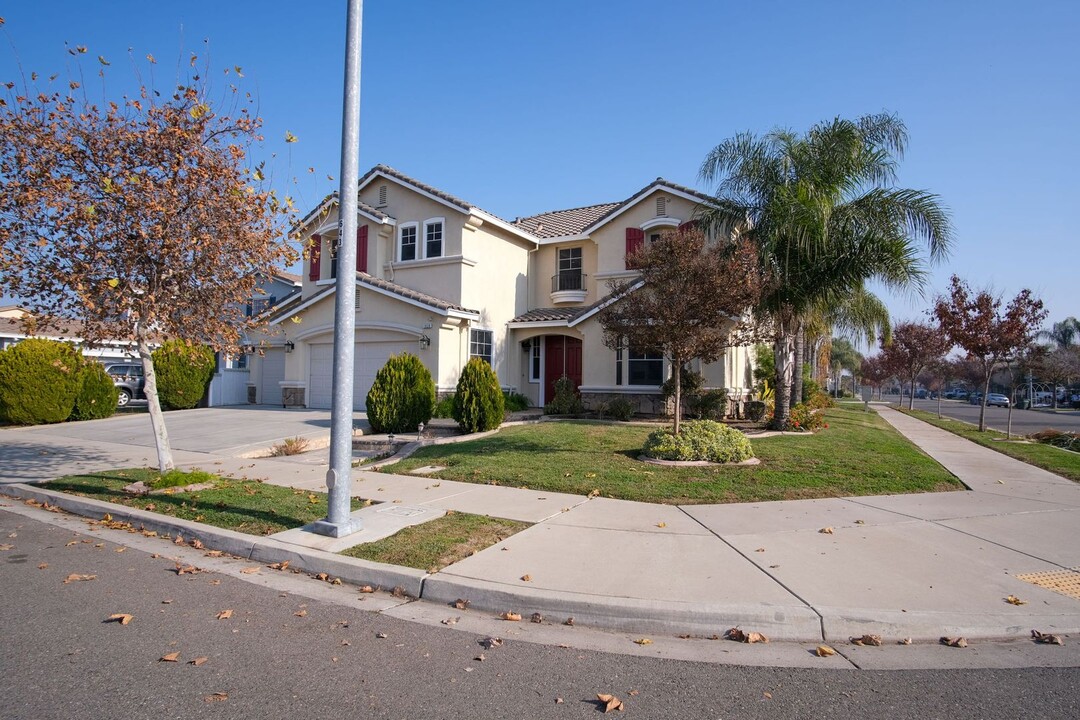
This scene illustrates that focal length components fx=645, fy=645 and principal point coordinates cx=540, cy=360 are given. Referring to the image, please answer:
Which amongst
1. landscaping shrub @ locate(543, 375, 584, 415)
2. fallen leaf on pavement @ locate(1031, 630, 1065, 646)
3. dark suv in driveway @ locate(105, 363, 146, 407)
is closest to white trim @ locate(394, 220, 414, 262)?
landscaping shrub @ locate(543, 375, 584, 415)

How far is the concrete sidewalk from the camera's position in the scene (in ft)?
15.3

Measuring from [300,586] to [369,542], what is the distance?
0.90 m

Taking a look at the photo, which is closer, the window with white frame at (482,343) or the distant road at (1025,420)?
the window with white frame at (482,343)

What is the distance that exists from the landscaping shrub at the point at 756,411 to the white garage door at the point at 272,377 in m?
15.9

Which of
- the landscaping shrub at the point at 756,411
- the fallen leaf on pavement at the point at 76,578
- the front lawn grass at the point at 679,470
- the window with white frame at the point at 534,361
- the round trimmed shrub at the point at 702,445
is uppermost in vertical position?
the window with white frame at the point at 534,361

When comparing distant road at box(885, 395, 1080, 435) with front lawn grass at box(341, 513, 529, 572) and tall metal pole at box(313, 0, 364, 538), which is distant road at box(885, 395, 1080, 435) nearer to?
front lawn grass at box(341, 513, 529, 572)

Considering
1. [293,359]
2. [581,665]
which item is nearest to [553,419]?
[293,359]

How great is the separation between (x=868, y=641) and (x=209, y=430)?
15819 millimetres

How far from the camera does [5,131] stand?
7938 millimetres

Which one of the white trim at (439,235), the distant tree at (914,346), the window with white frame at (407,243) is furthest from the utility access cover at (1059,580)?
the distant tree at (914,346)

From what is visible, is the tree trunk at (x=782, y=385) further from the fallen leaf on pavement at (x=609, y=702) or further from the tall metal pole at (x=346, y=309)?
the fallen leaf on pavement at (x=609, y=702)

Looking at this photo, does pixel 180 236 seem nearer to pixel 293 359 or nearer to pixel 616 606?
pixel 616 606

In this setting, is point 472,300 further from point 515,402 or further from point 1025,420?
point 1025,420

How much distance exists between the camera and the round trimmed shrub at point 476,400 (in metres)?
14.5
